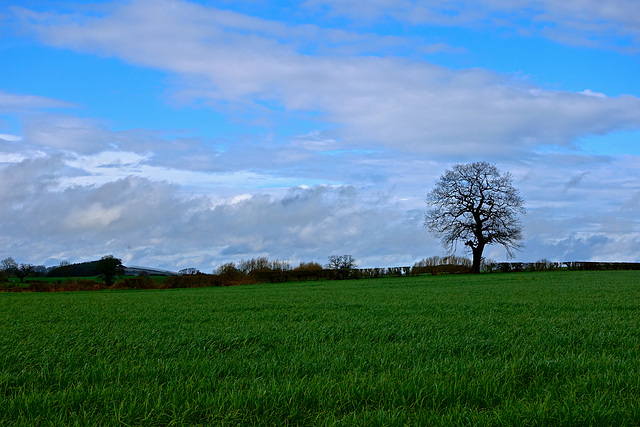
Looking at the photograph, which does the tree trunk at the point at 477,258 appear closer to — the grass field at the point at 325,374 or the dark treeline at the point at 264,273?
the dark treeline at the point at 264,273

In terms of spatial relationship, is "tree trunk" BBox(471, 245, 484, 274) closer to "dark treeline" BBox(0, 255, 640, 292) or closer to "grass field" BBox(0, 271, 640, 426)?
"dark treeline" BBox(0, 255, 640, 292)

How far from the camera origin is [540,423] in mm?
3570

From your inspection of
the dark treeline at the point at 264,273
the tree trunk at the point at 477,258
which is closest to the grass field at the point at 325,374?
the dark treeline at the point at 264,273

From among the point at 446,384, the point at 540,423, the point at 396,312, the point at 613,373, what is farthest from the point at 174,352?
the point at 396,312

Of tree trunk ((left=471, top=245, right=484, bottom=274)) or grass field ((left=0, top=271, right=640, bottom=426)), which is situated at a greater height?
tree trunk ((left=471, top=245, right=484, bottom=274))

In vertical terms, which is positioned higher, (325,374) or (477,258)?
(477,258)

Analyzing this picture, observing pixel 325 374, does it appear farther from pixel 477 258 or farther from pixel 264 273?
pixel 477 258

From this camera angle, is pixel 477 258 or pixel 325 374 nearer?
pixel 325 374

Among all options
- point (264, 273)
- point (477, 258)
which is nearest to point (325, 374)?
point (264, 273)

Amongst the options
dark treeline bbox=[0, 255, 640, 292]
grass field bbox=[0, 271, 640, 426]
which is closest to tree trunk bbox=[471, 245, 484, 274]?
dark treeline bbox=[0, 255, 640, 292]

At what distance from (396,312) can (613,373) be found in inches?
227

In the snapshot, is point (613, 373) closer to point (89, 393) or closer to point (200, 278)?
point (89, 393)

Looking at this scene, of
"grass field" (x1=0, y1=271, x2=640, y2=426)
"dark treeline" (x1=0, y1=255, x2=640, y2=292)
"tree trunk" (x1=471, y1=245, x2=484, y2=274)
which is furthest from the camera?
"tree trunk" (x1=471, y1=245, x2=484, y2=274)

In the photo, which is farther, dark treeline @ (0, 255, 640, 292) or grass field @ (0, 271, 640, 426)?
dark treeline @ (0, 255, 640, 292)
